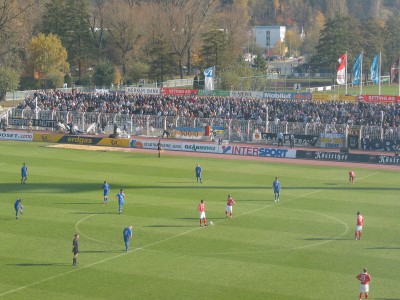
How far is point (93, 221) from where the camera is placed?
135ft

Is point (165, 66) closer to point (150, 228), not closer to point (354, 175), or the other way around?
point (354, 175)

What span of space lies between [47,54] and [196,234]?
81588mm

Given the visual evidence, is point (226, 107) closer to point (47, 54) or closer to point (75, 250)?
point (47, 54)

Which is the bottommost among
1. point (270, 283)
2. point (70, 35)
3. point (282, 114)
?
point (270, 283)

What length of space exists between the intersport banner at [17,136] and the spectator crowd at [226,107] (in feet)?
26.3

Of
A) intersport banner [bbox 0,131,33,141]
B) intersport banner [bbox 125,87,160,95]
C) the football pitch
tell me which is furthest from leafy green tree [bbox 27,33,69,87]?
the football pitch

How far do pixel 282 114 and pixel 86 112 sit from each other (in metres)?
20.6

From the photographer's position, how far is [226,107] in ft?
262

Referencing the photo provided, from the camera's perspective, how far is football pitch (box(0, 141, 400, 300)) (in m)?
30.3

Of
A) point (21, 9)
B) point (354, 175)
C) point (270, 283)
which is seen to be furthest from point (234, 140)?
point (21, 9)

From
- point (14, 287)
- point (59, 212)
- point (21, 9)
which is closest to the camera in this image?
point (14, 287)

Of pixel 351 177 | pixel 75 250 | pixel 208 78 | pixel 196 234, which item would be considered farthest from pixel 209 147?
pixel 75 250

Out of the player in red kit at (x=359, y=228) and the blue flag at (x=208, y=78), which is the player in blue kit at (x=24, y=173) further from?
the blue flag at (x=208, y=78)

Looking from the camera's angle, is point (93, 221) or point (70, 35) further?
point (70, 35)
